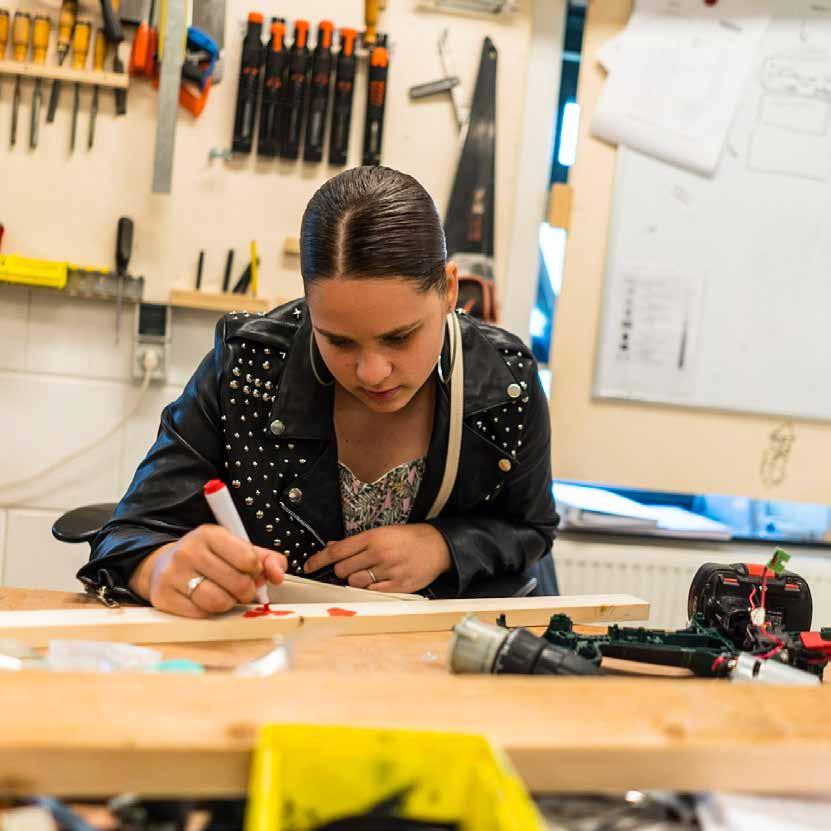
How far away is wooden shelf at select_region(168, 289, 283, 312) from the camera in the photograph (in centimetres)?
252

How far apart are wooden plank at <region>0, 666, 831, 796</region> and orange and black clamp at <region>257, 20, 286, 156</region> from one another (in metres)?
2.09

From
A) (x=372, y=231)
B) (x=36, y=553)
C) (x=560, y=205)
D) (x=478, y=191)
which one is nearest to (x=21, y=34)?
(x=478, y=191)

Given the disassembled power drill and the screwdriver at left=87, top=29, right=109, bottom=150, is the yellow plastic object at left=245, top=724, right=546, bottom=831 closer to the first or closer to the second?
the disassembled power drill

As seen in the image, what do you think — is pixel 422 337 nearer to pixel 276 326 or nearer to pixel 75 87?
pixel 276 326

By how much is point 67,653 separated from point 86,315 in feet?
6.16

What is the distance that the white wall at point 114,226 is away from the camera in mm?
2508

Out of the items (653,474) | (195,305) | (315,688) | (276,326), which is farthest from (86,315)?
(315,688)

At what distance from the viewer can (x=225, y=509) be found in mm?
1154

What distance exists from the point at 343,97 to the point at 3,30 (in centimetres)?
92

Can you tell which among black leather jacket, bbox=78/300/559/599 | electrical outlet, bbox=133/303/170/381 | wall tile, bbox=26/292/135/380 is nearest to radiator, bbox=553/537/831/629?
black leather jacket, bbox=78/300/559/599

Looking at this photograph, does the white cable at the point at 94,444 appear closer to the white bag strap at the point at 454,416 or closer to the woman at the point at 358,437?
the woman at the point at 358,437

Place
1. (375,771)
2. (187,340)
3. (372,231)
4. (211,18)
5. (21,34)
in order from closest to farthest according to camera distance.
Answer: (375,771) → (372,231) → (21,34) → (211,18) → (187,340)

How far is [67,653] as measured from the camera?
2.80ft

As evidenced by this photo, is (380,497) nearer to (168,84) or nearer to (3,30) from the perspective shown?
(168,84)
